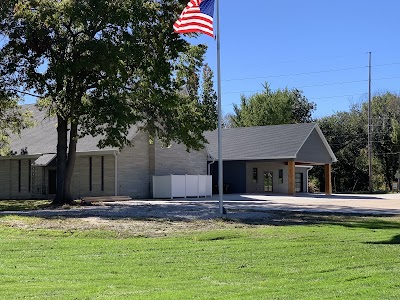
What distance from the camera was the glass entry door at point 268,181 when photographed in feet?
148

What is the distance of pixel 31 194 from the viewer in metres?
36.3

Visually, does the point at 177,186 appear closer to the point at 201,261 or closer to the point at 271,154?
the point at 271,154

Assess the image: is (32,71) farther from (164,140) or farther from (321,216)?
(321,216)

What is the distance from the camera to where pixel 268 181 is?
4519 cm

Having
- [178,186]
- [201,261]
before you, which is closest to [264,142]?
[178,186]

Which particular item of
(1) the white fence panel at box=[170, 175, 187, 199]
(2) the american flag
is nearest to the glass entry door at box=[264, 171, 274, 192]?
(1) the white fence panel at box=[170, 175, 187, 199]

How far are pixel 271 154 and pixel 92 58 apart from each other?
20149 mm

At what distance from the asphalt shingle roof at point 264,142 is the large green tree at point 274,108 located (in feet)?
60.6

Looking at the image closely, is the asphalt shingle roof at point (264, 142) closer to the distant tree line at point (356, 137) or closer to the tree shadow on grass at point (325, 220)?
the distant tree line at point (356, 137)

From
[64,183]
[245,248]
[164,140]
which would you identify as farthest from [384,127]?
[245,248]

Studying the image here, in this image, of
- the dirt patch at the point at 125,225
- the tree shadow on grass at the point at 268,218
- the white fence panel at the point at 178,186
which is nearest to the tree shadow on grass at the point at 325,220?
the tree shadow on grass at the point at 268,218

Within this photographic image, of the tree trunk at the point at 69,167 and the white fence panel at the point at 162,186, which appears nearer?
the tree trunk at the point at 69,167

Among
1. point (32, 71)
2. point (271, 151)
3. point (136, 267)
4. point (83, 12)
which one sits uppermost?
point (83, 12)

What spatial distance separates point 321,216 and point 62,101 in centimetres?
1269
